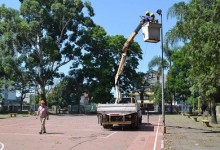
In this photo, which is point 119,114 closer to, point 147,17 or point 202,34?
point 147,17

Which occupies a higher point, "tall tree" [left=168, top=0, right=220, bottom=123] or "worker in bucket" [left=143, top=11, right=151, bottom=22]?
"worker in bucket" [left=143, top=11, right=151, bottom=22]

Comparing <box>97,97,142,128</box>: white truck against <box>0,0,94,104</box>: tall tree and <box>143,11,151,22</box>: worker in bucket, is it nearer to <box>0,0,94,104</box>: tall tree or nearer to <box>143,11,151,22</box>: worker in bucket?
<box>143,11,151,22</box>: worker in bucket

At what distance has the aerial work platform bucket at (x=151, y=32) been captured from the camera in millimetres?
19859

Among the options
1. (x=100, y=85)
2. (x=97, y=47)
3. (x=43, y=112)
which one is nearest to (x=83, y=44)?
(x=97, y=47)

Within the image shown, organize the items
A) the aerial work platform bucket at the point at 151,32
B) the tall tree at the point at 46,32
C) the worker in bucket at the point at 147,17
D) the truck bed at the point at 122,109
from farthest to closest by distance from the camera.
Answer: the tall tree at the point at 46,32, the worker in bucket at the point at 147,17, the truck bed at the point at 122,109, the aerial work platform bucket at the point at 151,32

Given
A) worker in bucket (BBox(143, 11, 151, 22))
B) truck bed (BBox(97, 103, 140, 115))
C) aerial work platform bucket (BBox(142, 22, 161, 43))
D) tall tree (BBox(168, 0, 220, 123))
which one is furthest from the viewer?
worker in bucket (BBox(143, 11, 151, 22))

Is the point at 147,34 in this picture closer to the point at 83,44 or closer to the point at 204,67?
the point at 204,67

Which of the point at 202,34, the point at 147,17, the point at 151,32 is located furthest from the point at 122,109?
the point at 202,34

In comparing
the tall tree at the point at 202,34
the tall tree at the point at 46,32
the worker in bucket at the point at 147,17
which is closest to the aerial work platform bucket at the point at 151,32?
the tall tree at the point at 202,34

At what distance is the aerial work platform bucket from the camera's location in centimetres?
1986

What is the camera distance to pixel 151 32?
1997cm

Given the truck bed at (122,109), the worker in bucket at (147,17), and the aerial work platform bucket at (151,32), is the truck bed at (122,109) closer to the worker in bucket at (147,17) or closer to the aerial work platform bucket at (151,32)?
the aerial work platform bucket at (151,32)

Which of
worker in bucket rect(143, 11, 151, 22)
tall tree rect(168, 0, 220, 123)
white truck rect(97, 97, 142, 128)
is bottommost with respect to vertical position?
white truck rect(97, 97, 142, 128)

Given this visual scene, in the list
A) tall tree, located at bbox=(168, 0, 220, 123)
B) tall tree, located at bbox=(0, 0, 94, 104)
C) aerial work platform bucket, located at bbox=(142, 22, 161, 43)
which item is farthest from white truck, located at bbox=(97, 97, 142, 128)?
tall tree, located at bbox=(0, 0, 94, 104)
